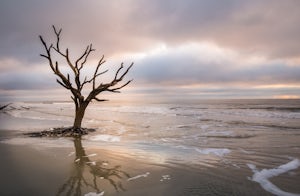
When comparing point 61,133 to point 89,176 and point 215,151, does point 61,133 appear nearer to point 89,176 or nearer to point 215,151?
point 215,151

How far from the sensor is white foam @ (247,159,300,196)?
5622 millimetres

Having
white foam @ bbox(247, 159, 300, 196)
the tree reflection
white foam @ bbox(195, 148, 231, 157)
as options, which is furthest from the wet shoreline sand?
white foam @ bbox(195, 148, 231, 157)

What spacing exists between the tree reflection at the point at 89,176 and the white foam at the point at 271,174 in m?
2.94

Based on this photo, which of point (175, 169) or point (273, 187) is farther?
point (175, 169)

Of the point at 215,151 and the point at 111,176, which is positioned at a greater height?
the point at 111,176

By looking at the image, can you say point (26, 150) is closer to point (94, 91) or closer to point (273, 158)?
point (94, 91)

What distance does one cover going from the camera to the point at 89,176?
6.43 metres

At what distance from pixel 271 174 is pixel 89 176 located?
4.35 meters

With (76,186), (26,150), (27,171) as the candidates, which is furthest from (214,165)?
(26,150)

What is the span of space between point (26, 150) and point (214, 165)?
6.34 m

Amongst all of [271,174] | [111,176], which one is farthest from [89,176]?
[271,174]

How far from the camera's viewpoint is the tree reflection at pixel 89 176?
5543 mm

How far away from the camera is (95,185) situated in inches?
227

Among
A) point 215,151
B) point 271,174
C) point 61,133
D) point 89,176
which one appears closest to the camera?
point 89,176
